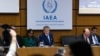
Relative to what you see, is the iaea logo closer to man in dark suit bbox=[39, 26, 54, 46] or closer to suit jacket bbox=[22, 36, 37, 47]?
man in dark suit bbox=[39, 26, 54, 46]

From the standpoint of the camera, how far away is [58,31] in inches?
476

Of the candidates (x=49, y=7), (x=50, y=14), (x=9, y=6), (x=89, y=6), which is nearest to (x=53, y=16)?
(x=50, y=14)

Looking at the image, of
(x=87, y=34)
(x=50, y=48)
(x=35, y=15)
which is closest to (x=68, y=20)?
(x=35, y=15)

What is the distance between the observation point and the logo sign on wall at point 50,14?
460 inches

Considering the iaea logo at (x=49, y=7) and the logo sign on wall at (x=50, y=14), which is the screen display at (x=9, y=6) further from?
the iaea logo at (x=49, y=7)

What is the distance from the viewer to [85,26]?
12.2 m

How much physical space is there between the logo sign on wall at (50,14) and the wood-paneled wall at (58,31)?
21cm

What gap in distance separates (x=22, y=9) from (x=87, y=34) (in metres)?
2.88

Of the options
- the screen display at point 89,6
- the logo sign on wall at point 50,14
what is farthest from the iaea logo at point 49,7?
the screen display at point 89,6

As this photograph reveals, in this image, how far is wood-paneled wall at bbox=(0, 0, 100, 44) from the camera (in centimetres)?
1175

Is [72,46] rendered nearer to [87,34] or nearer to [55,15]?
[87,34]

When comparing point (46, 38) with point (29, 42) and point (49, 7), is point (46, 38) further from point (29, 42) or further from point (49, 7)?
point (49, 7)

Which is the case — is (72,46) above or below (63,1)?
Answer: below

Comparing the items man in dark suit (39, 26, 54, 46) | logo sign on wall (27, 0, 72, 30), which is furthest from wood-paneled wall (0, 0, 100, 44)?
man in dark suit (39, 26, 54, 46)
